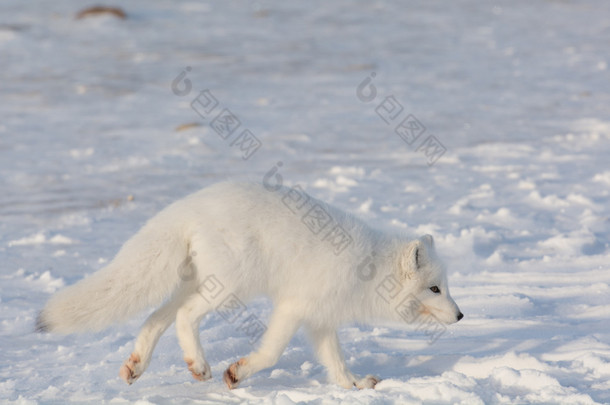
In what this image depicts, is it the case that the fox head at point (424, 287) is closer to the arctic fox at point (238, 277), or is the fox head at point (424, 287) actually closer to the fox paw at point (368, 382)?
the arctic fox at point (238, 277)

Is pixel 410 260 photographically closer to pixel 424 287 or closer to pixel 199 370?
pixel 424 287

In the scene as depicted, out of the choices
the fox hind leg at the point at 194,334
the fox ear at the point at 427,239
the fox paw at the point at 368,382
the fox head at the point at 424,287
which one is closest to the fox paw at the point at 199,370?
the fox hind leg at the point at 194,334

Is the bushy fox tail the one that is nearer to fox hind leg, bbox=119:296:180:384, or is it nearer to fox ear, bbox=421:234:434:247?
fox hind leg, bbox=119:296:180:384

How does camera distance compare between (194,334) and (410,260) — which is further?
(410,260)

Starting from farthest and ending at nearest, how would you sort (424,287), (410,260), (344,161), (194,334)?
(344,161)
(424,287)
(410,260)
(194,334)

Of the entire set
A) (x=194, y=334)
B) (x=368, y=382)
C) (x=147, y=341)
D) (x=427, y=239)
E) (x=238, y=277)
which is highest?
(x=427, y=239)

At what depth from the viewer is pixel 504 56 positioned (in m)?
12.5

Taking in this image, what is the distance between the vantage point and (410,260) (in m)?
3.67

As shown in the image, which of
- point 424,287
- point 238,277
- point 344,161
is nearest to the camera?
point 238,277

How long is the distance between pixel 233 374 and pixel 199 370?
0.48 ft

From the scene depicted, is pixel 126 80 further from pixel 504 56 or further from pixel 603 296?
pixel 603 296

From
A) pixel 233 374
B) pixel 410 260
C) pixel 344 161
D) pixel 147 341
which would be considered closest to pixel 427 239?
pixel 410 260

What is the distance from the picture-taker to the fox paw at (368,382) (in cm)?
354

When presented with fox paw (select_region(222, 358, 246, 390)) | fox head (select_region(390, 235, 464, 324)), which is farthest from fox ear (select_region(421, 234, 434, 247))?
fox paw (select_region(222, 358, 246, 390))
